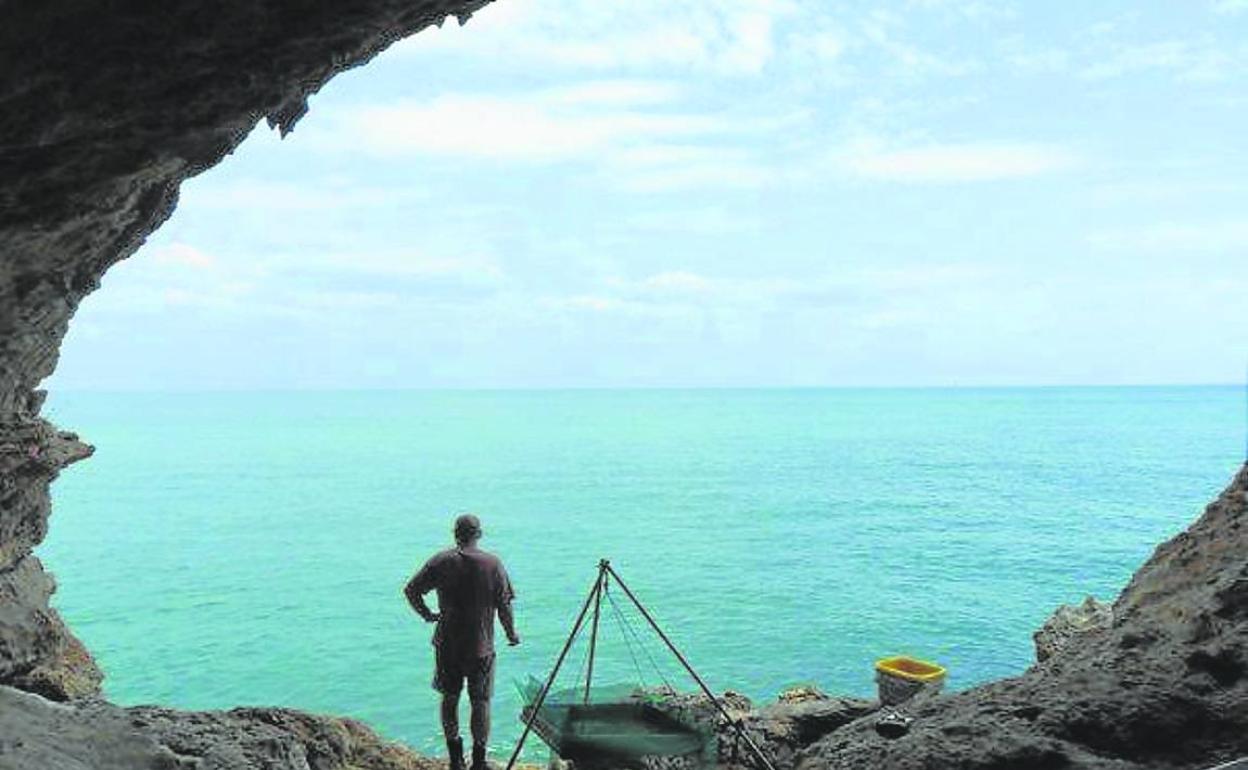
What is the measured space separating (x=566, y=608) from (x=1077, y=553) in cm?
2484

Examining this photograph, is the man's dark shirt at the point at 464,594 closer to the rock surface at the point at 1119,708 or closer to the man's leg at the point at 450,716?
the man's leg at the point at 450,716

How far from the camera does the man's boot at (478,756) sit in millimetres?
6199

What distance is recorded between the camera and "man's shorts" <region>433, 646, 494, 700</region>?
6.15 metres

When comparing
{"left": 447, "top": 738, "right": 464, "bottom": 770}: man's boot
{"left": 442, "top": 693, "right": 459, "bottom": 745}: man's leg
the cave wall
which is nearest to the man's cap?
{"left": 442, "top": 693, "right": 459, "bottom": 745}: man's leg

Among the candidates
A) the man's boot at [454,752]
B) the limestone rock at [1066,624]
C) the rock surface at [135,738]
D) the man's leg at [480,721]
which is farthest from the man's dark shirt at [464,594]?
the limestone rock at [1066,624]

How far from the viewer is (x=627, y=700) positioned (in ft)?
24.6

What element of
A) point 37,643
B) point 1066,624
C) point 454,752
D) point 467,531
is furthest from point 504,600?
point 1066,624

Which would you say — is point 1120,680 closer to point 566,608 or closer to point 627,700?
point 627,700

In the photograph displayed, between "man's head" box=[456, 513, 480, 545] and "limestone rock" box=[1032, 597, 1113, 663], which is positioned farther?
"limestone rock" box=[1032, 597, 1113, 663]

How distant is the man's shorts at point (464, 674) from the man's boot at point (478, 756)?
30 cm

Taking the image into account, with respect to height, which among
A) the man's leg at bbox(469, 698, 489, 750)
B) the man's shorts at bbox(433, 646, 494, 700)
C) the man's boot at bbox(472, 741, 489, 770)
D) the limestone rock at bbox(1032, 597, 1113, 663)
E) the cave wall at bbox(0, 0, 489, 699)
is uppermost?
the cave wall at bbox(0, 0, 489, 699)

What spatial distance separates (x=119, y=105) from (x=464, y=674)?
151 inches

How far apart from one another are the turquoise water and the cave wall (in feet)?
32.3

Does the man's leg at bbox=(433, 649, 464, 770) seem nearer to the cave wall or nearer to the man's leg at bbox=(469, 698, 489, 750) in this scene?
the man's leg at bbox=(469, 698, 489, 750)
